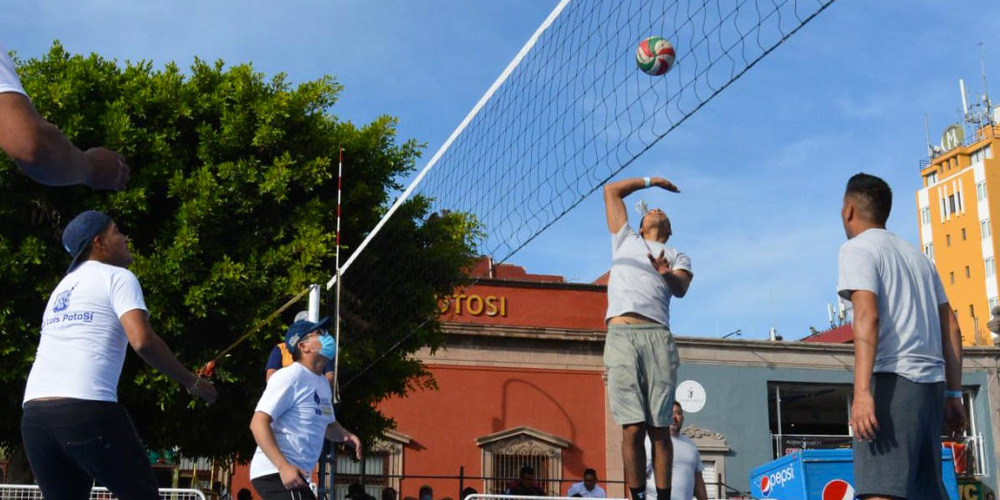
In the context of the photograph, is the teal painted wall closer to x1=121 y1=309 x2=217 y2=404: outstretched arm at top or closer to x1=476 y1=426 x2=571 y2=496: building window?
x1=476 y1=426 x2=571 y2=496: building window

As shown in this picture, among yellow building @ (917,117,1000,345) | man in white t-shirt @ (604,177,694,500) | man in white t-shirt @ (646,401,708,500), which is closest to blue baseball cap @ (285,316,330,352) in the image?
man in white t-shirt @ (604,177,694,500)

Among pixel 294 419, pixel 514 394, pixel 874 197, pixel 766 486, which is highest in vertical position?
pixel 514 394

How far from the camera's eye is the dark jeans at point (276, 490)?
553cm

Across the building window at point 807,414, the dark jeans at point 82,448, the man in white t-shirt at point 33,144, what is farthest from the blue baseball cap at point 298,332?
the building window at point 807,414

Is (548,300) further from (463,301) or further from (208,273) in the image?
(208,273)

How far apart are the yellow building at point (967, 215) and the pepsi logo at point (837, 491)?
70047 mm

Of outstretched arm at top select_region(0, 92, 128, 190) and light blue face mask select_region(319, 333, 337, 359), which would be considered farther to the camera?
light blue face mask select_region(319, 333, 337, 359)

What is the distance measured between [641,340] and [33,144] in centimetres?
437

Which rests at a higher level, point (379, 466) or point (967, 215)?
point (967, 215)

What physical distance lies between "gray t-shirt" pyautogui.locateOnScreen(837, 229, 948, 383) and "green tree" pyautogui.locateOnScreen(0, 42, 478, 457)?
9991 millimetres

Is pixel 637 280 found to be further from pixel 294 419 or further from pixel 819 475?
pixel 819 475

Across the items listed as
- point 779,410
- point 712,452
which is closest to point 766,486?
point 712,452

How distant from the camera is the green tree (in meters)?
14.2

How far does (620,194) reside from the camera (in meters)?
6.95
